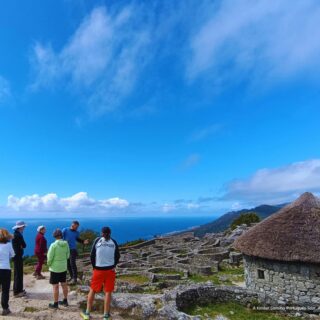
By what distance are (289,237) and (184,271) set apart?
8.17 metres

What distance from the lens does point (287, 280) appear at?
14.5 m

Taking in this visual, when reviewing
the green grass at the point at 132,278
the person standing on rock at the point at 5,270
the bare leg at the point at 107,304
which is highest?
the person standing on rock at the point at 5,270

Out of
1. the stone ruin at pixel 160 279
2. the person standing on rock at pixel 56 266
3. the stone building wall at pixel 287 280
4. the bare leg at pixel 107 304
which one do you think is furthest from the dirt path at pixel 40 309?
the stone building wall at pixel 287 280

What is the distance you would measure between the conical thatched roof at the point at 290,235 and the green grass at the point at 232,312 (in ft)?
9.31

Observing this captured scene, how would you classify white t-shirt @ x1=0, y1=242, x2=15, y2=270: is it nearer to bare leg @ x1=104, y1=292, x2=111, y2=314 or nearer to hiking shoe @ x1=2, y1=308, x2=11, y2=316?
hiking shoe @ x1=2, y1=308, x2=11, y2=316

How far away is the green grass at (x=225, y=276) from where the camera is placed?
1867 centimetres

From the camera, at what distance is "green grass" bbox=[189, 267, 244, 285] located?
1867 cm

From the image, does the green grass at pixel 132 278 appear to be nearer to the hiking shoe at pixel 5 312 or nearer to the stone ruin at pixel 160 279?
the stone ruin at pixel 160 279

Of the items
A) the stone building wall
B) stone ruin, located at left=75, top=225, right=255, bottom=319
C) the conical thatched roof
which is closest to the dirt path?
stone ruin, located at left=75, top=225, right=255, bottom=319

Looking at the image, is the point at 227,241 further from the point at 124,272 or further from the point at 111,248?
the point at 111,248

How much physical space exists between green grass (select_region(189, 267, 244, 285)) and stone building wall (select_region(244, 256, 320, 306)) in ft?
10.1

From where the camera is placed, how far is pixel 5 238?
31.4ft

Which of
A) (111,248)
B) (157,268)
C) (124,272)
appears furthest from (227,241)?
(111,248)

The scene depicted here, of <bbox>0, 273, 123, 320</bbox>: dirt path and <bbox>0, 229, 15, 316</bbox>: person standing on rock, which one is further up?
<bbox>0, 229, 15, 316</bbox>: person standing on rock
